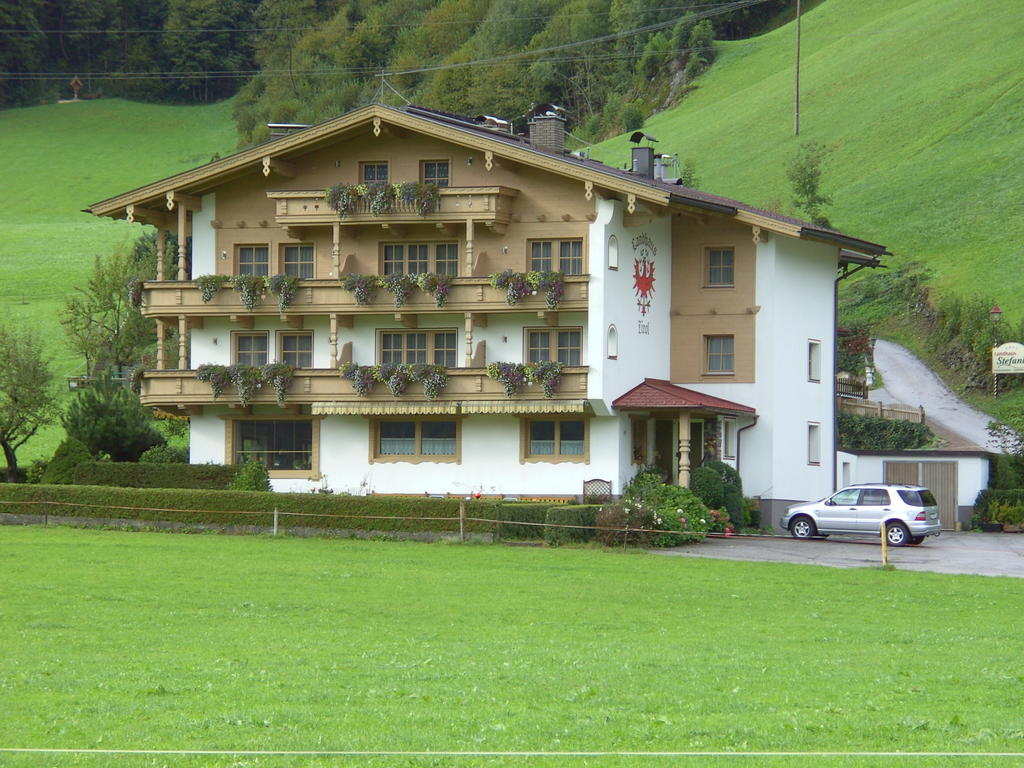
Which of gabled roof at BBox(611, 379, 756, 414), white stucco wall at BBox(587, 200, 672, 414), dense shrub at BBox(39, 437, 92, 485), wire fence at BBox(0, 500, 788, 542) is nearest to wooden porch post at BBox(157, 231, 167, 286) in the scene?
dense shrub at BBox(39, 437, 92, 485)

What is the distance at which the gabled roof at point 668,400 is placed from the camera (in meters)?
43.5

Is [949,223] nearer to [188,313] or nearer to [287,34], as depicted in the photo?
[188,313]

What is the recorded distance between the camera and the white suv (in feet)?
137

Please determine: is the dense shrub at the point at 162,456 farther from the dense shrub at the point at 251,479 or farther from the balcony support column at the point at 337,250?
the balcony support column at the point at 337,250

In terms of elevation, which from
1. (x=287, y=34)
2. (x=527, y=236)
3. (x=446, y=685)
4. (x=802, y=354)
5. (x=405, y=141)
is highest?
(x=287, y=34)

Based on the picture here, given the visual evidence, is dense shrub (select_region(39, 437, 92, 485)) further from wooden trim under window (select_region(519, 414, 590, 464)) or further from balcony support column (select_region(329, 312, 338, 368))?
wooden trim under window (select_region(519, 414, 590, 464))

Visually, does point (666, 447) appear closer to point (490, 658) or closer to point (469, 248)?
point (469, 248)

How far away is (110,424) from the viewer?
47.2m

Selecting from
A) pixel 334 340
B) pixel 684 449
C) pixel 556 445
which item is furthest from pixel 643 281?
pixel 334 340

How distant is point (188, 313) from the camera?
155 ft

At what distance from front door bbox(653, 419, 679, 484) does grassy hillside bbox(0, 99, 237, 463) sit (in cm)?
3838

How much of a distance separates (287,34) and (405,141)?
4438 inches

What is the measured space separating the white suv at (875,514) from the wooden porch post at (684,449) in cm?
331

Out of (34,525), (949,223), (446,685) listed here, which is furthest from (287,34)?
(446,685)
